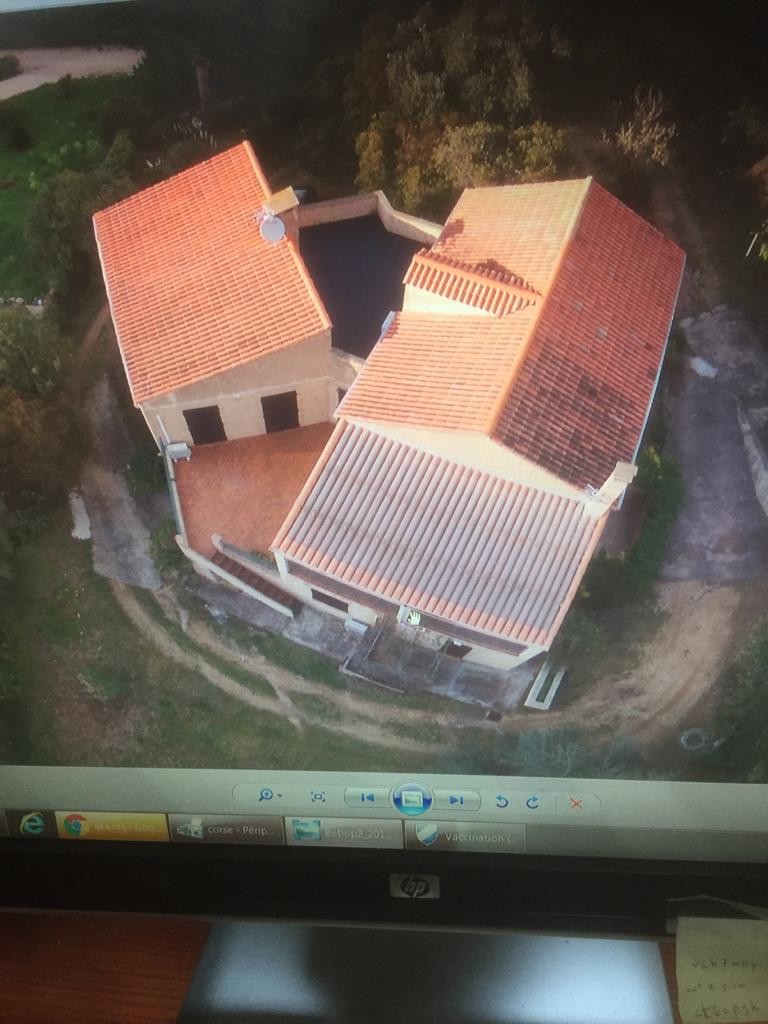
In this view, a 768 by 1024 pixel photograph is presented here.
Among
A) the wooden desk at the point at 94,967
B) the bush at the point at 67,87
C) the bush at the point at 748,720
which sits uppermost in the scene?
the bush at the point at 67,87

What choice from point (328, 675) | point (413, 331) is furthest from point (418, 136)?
point (328, 675)

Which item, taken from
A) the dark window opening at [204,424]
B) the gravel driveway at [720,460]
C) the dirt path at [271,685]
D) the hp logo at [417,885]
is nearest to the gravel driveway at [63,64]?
the dark window opening at [204,424]

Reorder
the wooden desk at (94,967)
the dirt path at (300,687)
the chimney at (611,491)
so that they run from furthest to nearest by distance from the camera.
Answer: the wooden desk at (94,967), the chimney at (611,491), the dirt path at (300,687)

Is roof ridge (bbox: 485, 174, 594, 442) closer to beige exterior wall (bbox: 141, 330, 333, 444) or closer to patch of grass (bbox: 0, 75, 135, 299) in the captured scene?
beige exterior wall (bbox: 141, 330, 333, 444)

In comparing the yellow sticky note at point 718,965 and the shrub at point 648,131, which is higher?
the shrub at point 648,131

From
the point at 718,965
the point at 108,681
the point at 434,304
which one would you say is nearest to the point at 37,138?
the point at 434,304

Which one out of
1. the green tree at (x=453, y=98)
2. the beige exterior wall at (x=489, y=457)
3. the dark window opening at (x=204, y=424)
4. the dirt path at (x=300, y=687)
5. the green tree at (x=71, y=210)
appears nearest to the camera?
Answer: the green tree at (x=453, y=98)

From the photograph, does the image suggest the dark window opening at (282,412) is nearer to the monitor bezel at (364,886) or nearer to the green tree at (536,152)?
the green tree at (536,152)

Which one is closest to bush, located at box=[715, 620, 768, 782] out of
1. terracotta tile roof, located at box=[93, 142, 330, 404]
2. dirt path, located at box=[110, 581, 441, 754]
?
dirt path, located at box=[110, 581, 441, 754]

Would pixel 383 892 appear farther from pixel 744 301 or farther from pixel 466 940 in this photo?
pixel 744 301
